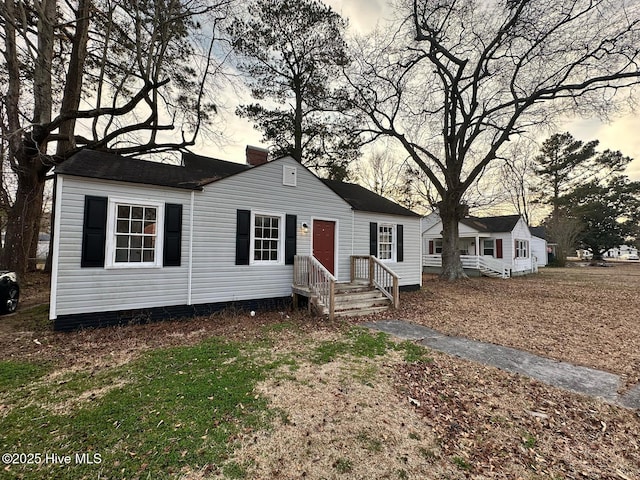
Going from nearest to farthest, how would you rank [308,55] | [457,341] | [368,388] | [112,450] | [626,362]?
[112,450]
[368,388]
[626,362]
[457,341]
[308,55]

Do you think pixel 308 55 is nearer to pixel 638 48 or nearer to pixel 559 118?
pixel 559 118

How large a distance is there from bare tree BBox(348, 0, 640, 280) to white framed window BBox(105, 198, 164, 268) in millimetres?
12252

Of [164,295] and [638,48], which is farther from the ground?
[638,48]

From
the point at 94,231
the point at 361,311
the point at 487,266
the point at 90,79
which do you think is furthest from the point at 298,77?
the point at 487,266

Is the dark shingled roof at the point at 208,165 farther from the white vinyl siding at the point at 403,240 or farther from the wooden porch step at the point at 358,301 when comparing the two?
the wooden porch step at the point at 358,301

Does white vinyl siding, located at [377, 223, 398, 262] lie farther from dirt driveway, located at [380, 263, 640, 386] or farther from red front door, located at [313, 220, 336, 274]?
red front door, located at [313, 220, 336, 274]

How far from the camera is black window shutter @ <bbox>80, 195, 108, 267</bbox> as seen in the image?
579cm

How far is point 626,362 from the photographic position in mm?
4621

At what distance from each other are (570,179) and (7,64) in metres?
45.7

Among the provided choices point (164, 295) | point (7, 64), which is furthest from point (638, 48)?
point (7, 64)

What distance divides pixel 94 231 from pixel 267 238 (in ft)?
13.1

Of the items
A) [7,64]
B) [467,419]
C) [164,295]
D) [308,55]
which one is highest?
[308,55]

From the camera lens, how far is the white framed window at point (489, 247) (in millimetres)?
20516

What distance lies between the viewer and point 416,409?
3.20 metres
